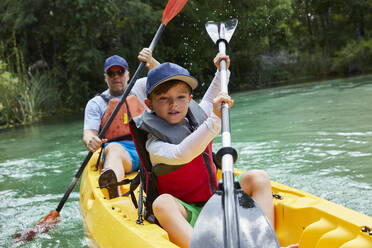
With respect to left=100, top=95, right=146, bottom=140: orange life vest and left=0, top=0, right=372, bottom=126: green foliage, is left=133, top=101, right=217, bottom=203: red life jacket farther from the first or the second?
left=0, top=0, right=372, bottom=126: green foliage

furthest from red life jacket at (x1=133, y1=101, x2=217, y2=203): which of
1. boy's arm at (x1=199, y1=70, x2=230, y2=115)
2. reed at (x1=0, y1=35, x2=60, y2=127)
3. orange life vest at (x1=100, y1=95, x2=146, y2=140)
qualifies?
reed at (x1=0, y1=35, x2=60, y2=127)

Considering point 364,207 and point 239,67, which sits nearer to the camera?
point 364,207

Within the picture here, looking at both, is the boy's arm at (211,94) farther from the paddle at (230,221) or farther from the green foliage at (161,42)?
the green foliage at (161,42)

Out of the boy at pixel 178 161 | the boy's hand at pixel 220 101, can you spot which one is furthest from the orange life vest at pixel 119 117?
the boy's hand at pixel 220 101

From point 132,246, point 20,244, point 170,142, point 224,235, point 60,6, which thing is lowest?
point 20,244

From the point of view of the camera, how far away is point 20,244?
2719 mm

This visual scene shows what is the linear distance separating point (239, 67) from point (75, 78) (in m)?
7.92

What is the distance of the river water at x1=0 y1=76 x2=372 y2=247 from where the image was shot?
9.77 ft

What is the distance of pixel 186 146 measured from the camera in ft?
5.32

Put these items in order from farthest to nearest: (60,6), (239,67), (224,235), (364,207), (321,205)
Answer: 1. (239,67)
2. (60,6)
3. (364,207)
4. (321,205)
5. (224,235)

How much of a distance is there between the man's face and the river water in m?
1.09

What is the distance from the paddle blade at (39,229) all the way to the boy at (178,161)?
1.45 m

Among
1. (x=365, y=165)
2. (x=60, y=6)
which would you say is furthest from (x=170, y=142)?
(x=60, y=6)

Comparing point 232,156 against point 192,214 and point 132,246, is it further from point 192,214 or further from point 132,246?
point 132,246
